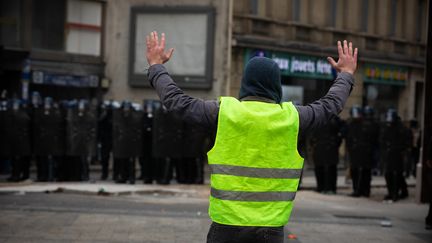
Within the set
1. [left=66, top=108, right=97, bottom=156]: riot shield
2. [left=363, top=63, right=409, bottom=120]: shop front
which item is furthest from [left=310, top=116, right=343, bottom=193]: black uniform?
[left=363, top=63, right=409, bottom=120]: shop front

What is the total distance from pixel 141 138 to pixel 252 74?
42.3 feet

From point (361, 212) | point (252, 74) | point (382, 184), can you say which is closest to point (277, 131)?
point (252, 74)

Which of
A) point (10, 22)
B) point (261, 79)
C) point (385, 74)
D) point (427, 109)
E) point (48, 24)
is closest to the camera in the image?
point (261, 79)

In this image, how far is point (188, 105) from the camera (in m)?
3.92

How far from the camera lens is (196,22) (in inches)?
972

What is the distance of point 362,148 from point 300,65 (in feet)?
38.4

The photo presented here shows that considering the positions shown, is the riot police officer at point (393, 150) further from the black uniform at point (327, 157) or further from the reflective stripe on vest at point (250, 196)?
the reflective stripe on vest at point (250, 196)

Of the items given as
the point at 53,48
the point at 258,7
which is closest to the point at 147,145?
the point at 53,48

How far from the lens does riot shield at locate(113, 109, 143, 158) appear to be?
54.4ft

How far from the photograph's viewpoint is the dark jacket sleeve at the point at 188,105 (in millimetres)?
3889

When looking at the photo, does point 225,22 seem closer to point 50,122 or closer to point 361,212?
point 50,122

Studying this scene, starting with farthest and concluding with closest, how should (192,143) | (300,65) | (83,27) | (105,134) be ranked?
(300,65)
(83,27)
(105,134)
(192,143)

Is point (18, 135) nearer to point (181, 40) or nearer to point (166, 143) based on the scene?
point (166, 143)

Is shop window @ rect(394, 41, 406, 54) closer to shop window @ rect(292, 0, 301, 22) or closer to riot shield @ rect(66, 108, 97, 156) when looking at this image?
shop window @ rect(292, 0, 301, 22)
